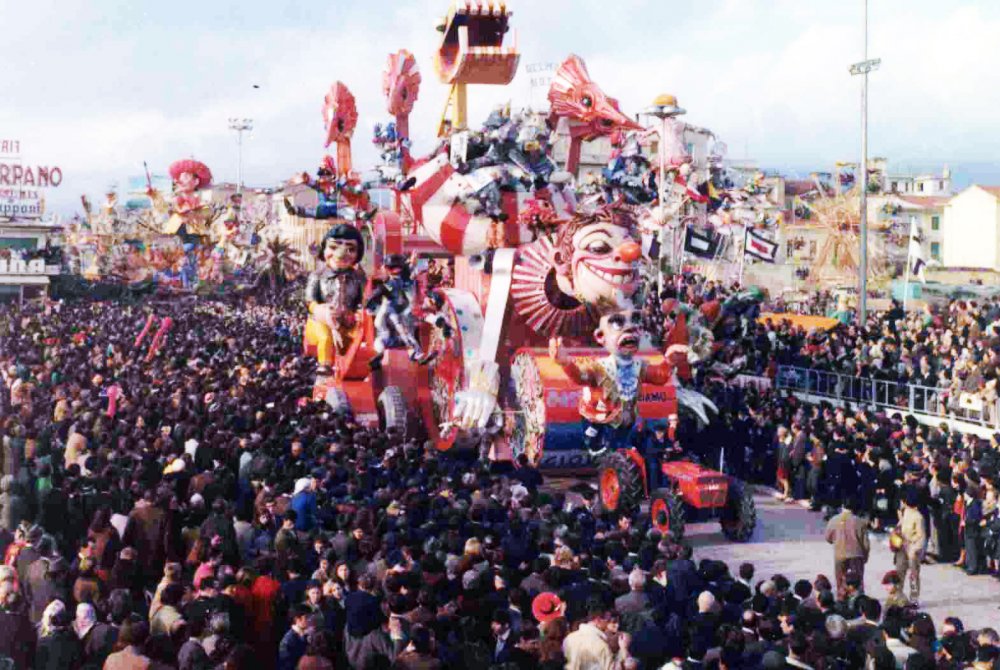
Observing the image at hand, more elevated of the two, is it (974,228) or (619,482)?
(974,228)

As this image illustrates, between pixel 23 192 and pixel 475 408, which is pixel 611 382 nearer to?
pixel 475 408

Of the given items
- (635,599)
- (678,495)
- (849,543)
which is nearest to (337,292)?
(678,495)

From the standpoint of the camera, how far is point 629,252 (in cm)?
1348

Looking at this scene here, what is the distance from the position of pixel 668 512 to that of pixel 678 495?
249 millimetres

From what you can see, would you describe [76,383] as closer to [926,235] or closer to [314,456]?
[314,456]

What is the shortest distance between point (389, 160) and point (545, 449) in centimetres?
676

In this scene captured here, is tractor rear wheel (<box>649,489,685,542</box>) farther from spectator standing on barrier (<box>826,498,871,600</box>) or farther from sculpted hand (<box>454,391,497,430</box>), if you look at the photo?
sculpted hand (<box>454,391,497,430</box>)

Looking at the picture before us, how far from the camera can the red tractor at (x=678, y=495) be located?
12.4m

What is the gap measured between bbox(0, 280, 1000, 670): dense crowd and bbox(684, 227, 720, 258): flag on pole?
7.22m

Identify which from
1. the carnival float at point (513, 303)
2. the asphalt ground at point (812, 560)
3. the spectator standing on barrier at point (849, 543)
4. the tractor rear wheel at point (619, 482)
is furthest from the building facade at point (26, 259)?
the spectator standing on barrier at point (849, 543)

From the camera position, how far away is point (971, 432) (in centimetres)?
1523

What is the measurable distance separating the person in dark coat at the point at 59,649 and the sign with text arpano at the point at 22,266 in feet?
133

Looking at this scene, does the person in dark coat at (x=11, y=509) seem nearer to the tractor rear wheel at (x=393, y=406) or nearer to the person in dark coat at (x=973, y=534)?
the tractor rear wheel at (x=393, y=406)

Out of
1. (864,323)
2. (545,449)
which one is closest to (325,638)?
(545,449)
